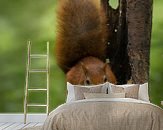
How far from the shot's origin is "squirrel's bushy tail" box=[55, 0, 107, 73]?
17.9 feet

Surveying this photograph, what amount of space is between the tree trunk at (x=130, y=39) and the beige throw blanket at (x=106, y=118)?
1802 mm

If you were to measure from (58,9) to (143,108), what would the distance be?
255cm

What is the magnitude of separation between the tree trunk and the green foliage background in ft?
2.91

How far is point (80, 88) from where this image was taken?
4.49m

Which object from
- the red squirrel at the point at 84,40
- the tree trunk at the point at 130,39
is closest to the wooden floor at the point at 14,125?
the red squirrel at the point at 84,40

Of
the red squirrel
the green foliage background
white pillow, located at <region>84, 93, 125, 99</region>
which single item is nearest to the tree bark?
the red squirrel

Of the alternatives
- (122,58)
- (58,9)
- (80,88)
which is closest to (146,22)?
(122,58)

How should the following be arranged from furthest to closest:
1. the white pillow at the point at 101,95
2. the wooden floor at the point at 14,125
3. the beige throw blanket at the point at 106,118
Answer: the wooden floor at the point at 14,125
the white pillow at the point at 101,95
the beige throw blanket at the point at 106,118

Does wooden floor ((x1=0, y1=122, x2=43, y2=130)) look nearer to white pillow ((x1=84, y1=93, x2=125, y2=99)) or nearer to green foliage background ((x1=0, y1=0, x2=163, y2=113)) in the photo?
green foliage background ((x1=0, y1=0, x2=163, y2=113))

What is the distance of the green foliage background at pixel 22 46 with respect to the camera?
5777mm

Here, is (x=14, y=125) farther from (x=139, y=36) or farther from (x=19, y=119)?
(x=139, y=36)

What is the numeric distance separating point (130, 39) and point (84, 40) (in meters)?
0.69

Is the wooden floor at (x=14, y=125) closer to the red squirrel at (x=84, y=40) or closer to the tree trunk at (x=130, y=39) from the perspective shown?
the red squirrel at (x=84, y=40)

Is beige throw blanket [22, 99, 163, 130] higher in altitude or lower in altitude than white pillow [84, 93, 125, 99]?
lower
